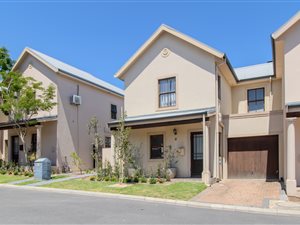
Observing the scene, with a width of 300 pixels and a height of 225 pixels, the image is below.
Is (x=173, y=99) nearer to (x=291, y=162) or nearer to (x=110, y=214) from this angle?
(x=291, y=162)

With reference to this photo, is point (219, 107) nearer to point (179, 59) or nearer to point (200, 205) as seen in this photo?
point (179, 59)

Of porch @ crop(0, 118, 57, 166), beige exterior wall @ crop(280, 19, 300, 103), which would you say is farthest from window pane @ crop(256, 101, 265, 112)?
porch @ crop(0, 118, 57, 166)

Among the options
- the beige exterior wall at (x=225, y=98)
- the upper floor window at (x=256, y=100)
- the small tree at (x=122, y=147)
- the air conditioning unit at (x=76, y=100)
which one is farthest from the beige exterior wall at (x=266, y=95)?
the air conditioning unit at (x=76, y=100)

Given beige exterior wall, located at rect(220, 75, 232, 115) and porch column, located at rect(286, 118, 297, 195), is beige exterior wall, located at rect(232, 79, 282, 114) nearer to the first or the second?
beige exterior wall, located at rect(220, 75, 232, 115)

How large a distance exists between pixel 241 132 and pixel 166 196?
686cm

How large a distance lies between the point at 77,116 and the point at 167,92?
8251 millimetres

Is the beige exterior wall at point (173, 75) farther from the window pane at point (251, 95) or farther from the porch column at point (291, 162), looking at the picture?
the window pane at point (251, 95)

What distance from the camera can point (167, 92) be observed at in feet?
58.3

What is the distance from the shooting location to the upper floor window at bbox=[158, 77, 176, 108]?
17.7 metres

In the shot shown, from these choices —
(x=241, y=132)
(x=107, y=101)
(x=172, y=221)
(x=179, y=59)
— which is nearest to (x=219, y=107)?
(x=241, y=132)

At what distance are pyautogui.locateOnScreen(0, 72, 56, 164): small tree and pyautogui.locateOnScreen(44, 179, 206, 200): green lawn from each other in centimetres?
658

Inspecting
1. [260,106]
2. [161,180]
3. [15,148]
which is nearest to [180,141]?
[161,180]

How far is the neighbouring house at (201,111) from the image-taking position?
1516cm

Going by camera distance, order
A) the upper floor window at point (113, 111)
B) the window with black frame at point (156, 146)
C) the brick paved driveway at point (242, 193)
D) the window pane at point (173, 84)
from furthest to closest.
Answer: the upper floor window at point (113, 111)
the window pane at point (173, 84)
the window with black frame at point (156, 146)
the brick paved driveway at point (242, 193)
